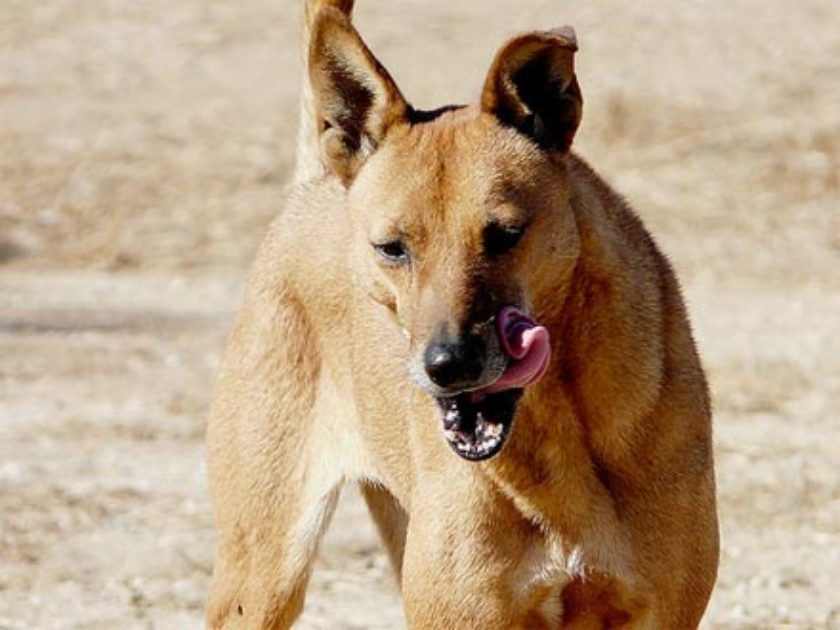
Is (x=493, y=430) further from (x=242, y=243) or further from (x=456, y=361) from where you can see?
(x=242, y=243)

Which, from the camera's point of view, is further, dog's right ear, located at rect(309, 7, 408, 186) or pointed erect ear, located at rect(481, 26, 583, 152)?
dog's right ear, located at rect(309, 7, 408, 186)

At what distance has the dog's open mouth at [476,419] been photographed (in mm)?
5543

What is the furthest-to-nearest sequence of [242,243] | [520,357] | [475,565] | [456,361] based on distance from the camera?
[242,243], [475,565], [520,357], [456,361]

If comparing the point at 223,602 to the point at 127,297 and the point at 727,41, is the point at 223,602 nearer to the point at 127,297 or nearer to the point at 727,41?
the point at 127,297

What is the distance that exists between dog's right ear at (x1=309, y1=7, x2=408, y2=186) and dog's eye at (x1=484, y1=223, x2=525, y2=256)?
0.56 m

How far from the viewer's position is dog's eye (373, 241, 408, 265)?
568 cm

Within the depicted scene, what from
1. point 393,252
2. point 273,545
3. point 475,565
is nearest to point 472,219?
point 393,252

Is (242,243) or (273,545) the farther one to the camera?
(242,243)

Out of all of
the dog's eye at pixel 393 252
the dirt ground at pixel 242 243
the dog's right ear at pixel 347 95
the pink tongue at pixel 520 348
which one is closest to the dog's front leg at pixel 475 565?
the pink tongue at pixel 520 348

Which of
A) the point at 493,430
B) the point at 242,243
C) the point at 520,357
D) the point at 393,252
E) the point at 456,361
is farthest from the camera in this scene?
the point at 242,243

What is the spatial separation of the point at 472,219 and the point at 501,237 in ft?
0.26

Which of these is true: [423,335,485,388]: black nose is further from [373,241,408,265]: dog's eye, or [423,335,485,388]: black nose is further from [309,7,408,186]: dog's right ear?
[309,7,408,186]: dog's right ear

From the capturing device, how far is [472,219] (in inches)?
220

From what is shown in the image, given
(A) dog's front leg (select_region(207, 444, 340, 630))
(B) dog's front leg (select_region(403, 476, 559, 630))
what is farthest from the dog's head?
(A) dog's front leg (select_region(207, 444, 340, 630))
